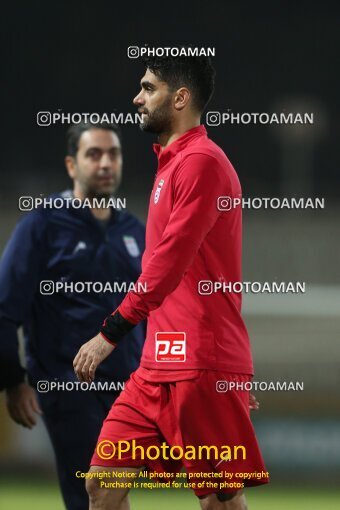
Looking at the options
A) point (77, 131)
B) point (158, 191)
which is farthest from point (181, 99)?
point (77, 131)

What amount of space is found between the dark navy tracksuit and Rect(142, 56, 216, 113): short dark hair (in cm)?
58

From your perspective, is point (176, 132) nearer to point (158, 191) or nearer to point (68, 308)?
point (158, 191)

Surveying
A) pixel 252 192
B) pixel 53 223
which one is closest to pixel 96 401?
pixel 53 223

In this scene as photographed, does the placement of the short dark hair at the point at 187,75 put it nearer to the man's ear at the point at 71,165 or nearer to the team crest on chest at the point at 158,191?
the team crest on chest at the point at 158,191

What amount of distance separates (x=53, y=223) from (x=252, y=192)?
0.60 metres

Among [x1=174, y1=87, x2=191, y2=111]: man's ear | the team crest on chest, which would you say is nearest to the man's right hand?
the team crest on chest

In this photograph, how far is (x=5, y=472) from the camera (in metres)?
3.94

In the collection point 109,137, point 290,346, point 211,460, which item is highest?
point 109,137

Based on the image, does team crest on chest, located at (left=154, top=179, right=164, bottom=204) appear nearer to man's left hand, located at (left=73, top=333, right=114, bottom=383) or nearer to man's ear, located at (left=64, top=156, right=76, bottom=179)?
man's left hand, located at (left=73, top=333, right=114, bottom=383)

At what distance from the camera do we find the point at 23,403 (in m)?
3.60

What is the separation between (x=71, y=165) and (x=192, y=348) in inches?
36.9

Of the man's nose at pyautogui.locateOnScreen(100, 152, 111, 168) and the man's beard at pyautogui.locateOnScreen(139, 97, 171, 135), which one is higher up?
the man's nose at pyautogui.locateOnScreen(100, 152, 111, 168)

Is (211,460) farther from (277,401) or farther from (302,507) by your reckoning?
(302,507)

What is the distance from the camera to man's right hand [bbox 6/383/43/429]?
3.60 m
